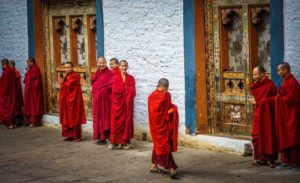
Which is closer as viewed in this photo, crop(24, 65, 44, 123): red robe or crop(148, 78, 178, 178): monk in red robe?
crop(148, 78, 178, 178): monk in red robe

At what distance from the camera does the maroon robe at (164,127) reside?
31.2ft

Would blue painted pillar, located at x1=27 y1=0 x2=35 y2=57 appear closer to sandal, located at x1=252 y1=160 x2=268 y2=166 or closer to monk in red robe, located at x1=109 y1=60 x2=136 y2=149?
monk in red robe, located at x1=109 y1=60 x2=136 y2=149

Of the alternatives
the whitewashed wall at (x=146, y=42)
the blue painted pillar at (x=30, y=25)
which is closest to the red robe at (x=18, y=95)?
the blue painted pillar at (x=30, y=25)

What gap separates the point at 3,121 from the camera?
15266 millimetres

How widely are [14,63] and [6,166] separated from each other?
4.76 metres

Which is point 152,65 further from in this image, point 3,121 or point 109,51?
point 3,121

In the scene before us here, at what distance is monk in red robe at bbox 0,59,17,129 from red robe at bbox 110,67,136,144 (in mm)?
3926

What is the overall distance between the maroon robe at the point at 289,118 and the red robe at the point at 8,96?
282 inches

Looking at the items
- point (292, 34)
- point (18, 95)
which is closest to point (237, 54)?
point (292, 34)

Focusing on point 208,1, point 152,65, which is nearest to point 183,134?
point 152,65

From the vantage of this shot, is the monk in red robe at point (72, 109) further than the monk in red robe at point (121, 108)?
Yes

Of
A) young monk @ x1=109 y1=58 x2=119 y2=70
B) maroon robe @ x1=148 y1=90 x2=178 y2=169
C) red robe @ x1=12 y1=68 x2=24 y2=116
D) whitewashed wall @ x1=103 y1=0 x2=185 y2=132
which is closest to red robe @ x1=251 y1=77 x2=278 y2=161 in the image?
maroon robe @ x1=148 y1=90 x2=178 y2=169

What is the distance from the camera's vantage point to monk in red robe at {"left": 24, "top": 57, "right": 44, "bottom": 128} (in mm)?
14938

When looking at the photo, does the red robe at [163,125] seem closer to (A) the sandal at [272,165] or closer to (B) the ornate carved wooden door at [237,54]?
(A) the sandal at [272,165]
